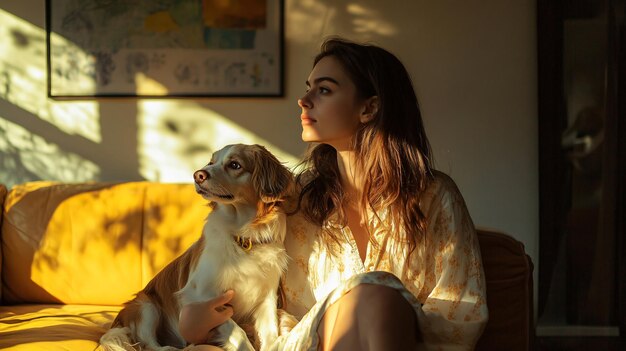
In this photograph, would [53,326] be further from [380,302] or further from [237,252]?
[380,302]

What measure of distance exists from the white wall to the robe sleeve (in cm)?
146

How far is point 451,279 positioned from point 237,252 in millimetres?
620

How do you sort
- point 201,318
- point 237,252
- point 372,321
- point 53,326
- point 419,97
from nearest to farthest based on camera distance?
point 372,321, point 201,318, point 237,252, point 53,326, point 419,97

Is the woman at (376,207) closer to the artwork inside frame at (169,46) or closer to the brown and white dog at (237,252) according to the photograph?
the brown and white dog at (237,252)

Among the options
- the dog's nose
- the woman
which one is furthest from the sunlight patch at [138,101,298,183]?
the dog's nose

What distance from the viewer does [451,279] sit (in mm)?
2049

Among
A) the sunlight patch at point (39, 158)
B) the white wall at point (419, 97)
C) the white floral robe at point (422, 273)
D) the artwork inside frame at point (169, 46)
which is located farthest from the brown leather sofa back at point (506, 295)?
the sunlight patch at point (39, 158)

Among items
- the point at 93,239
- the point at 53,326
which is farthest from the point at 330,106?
the point at 93,239

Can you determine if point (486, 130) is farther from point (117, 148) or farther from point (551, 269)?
point (117, 148)

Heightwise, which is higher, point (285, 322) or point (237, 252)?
point (237, 252)

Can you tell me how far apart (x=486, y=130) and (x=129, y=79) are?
1.77m

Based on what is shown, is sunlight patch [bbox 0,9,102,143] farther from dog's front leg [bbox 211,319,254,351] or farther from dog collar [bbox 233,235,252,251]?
dog's front leg [bbox 211,319,254,351]

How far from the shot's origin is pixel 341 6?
11.9ft

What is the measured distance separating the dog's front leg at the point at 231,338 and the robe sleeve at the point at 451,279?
1.63 feet
